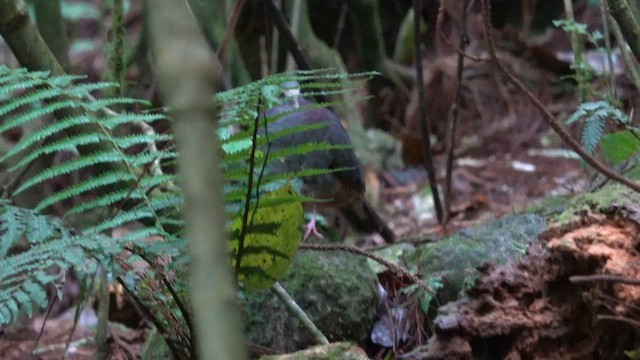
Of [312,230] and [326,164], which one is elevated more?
[326,164]

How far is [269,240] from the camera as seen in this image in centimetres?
163

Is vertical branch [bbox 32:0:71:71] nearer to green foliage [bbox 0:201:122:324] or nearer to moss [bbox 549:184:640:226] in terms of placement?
green foliage [bbox 0:201:122:324]

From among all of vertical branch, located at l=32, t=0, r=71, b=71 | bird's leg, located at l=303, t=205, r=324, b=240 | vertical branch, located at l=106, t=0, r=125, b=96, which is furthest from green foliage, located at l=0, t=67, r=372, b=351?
vertical branch, located at l=32, t=0, r=71, b=71

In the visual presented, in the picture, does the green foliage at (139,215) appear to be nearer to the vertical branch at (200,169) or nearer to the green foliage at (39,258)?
the green foliage at (39,258)

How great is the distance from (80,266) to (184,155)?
0.78 m

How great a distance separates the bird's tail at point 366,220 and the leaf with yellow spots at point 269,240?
1627mm

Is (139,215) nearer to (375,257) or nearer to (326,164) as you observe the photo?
(375,257)

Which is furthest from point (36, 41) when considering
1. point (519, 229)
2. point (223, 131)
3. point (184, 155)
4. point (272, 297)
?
point (184, 155)

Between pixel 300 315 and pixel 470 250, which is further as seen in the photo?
pixel 470 250

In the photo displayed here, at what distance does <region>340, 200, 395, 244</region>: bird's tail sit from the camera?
3.39 meters

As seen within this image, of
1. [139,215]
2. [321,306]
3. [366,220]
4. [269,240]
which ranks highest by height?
[139,215]

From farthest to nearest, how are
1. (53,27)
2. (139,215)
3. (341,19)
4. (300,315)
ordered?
1. (341,19)
2. (53,27)
3. (300,315)
4. (139,215)

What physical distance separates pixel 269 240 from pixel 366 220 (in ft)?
6.85

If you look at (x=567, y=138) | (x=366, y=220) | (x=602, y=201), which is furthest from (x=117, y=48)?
(x=567, y=138)
